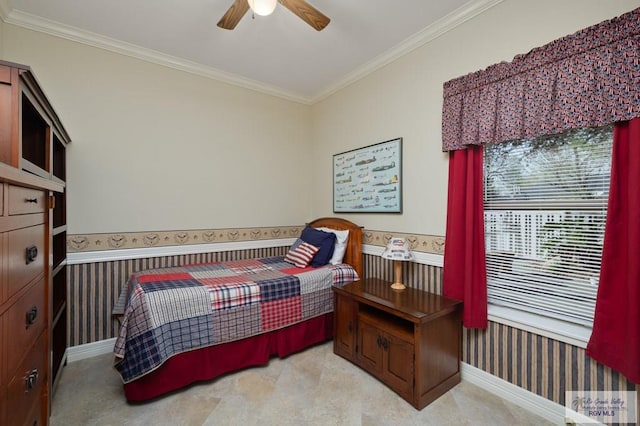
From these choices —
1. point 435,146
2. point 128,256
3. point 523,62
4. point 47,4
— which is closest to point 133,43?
point 47,4

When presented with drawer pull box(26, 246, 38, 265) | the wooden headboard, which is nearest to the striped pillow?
the wooden headboard

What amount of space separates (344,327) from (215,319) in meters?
1.02

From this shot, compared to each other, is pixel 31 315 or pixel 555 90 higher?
pixel 555 90

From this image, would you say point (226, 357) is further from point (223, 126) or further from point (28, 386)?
point (223, 126)

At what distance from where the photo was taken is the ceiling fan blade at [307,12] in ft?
5.77

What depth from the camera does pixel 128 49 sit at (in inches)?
103

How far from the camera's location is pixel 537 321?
6.01 feet

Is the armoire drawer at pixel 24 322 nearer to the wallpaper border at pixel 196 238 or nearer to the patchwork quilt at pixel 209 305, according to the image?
the patchwork quilt at pixel 209 305

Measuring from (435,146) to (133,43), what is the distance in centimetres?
277

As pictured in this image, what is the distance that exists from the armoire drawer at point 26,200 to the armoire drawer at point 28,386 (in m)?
0.56

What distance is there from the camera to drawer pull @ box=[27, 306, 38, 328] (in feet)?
3.76

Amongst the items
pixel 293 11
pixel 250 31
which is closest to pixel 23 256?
pixel 293 11

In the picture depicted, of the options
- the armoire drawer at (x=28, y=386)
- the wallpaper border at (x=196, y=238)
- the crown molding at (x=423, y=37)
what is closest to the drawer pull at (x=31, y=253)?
the armoire drawer at (x=28, y=386)

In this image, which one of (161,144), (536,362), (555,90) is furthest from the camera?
(161,144)
